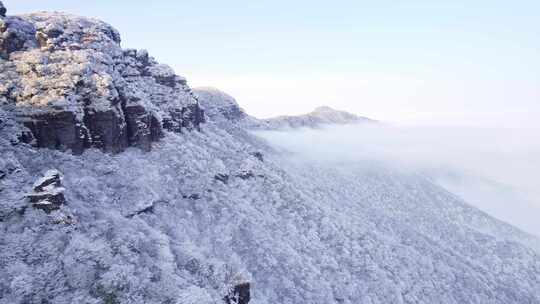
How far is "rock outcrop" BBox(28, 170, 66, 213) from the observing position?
4797 centimetres

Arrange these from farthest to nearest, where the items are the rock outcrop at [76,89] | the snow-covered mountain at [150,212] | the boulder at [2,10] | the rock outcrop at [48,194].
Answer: the boulder at [2,10], the rock outcrop at [76,89], the rock outcrop at [48,194], the snow-covered mountain at [150,212]

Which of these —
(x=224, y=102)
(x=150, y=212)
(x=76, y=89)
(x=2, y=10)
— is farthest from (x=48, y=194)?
(x=224, y=102)

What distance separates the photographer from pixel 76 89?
67.7 meters

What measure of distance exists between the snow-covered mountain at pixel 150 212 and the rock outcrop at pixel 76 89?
0.66ft

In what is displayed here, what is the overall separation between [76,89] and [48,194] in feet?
80.0

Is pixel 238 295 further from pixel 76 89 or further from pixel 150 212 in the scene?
pixel 76 89

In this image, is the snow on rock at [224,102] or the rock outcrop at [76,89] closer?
the rock outcrop at [76,89]

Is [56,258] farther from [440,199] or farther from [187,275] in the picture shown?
[440,199]

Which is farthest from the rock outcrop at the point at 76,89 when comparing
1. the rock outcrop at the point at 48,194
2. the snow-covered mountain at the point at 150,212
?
the rock outcrop at the point at 48,194

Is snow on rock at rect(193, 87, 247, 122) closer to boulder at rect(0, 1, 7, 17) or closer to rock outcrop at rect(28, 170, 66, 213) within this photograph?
boulder at rect(0, 1, 7, 17)

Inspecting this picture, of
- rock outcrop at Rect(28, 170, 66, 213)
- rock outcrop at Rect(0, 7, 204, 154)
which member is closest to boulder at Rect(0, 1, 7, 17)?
rock outcrop at Rect(0, 7, 204, 154)

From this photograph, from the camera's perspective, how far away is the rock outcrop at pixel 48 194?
47969mm

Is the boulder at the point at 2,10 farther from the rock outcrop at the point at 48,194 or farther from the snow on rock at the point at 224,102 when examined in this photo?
the snow on rock at the point at 224,102

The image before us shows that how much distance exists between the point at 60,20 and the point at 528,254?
150841mm
